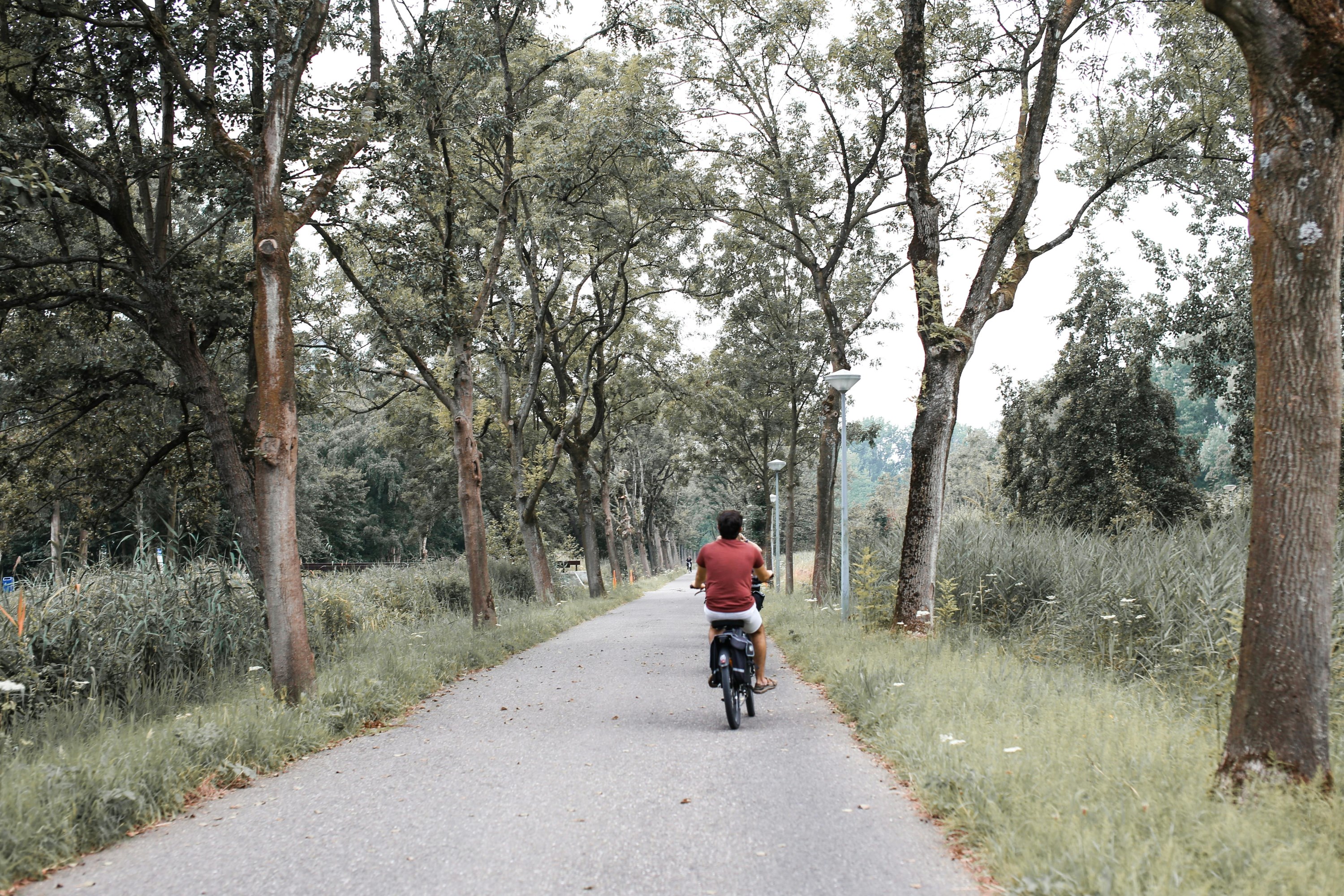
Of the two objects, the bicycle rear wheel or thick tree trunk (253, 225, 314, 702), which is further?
thick tree trunk (253, 225, 314, 702)

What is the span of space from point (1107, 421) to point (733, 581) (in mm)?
24853

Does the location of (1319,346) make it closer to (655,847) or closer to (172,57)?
(655,847)

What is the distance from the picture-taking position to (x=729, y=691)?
281 inches

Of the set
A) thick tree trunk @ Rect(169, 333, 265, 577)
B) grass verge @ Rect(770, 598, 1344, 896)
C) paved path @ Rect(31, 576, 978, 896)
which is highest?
thick tree trunk @ Rect(169, 333, 265, 577)

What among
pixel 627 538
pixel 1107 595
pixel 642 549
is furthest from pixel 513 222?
pixel 642 549

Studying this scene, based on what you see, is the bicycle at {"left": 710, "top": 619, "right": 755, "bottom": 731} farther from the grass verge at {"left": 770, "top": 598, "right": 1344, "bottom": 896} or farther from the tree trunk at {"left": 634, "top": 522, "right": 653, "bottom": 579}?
the tree trunk at {"left": 634, "top": 522, "right": 653, "bottom": 579}

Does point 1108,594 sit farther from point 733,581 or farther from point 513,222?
point 513,222

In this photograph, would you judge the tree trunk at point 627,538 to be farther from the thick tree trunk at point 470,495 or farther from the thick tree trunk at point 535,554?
the thick tree trunk at point 470,495

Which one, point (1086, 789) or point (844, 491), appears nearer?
point (1086, 789)

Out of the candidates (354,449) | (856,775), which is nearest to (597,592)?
(856,775)

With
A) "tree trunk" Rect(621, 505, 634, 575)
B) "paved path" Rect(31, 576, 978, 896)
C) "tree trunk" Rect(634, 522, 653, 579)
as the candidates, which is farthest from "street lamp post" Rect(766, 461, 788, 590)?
Result: "paved path" Rect(31, 576, 978, 896)

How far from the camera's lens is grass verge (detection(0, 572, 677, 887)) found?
4258 millimetres

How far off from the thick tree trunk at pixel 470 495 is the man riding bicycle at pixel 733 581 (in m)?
7.48

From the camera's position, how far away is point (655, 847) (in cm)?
425
